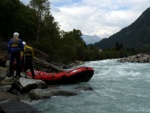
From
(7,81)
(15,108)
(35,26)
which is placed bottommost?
(15,108)

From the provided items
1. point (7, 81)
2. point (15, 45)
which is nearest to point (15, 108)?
point (7, 81)

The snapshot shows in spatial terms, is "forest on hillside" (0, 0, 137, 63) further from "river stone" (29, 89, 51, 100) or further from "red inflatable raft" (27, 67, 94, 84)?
"river stone" (29, 89, 51, 100)

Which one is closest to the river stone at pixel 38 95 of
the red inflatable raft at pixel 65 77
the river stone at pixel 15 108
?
the river stone at pixel 15 108

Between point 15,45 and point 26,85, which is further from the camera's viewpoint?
point 15,45

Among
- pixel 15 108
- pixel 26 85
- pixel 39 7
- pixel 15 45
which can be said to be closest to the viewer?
pixel 15 108

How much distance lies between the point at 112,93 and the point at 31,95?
439 cm

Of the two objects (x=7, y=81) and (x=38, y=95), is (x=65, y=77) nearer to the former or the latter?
(x=7, y=81)

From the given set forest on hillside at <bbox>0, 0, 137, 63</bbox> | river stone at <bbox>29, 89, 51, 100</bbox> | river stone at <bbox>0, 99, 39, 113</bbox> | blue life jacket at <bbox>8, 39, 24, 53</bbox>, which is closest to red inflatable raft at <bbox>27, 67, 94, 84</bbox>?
blue life jacket at <bbox>8, 39, 24, 53</bbox>

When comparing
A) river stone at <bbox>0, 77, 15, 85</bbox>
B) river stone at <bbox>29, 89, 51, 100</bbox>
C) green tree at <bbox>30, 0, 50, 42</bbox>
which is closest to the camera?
river stone at <bbox>29, 89, 51, 100</bbox>

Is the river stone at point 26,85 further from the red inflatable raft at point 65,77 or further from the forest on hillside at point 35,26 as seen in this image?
the forest on hillside at point 35,26

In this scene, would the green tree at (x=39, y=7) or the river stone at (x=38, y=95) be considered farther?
the green tree at (x=39, y=7)

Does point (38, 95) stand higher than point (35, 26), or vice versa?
point (35, 26)

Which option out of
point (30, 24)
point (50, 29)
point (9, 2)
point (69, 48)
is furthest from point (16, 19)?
point (69, 48)

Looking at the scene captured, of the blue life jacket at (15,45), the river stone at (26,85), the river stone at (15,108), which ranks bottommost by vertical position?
the river stone at (15,108)
